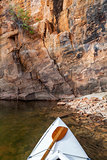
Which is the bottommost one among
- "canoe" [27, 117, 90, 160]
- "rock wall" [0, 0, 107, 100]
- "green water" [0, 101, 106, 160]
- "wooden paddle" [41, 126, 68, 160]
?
"green water" [0, 101, 106, 160]

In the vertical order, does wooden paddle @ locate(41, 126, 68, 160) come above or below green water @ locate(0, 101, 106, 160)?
above

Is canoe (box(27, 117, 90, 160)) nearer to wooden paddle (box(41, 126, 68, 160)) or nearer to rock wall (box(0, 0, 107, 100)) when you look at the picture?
wooden paddle (box(41, 126, 68, 160))

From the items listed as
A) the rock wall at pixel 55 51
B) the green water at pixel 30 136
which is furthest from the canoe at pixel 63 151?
the rock wall at pixel 55 51

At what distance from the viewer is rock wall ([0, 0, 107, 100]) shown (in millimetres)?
8742

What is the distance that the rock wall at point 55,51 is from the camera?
8.74 meters

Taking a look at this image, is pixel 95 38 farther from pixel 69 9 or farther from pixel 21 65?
pixel 21 65

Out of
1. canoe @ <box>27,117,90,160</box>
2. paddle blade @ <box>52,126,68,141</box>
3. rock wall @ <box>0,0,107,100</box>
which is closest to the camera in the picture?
canoe @ <box>27,117,90,160</box>

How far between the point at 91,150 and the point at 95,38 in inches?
308

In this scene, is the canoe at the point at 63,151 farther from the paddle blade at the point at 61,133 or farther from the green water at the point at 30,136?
the green water at the point at 30,136

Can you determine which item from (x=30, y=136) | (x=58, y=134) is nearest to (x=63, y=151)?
(x=58, y=134)

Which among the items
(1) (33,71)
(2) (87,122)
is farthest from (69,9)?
(2) (87,122)

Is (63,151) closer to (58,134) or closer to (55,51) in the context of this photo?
(58,134)

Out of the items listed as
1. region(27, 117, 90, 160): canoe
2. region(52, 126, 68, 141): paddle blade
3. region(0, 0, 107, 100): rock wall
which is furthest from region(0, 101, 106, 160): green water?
region(0, 0, 107, 100): rock wall

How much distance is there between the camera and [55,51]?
10.6 metres
